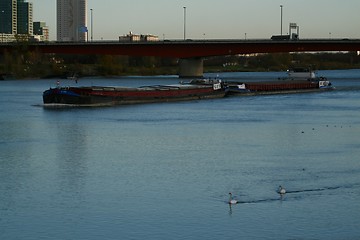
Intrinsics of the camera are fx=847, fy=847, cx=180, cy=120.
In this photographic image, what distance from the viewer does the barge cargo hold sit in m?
70.2

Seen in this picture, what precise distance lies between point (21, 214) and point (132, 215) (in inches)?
126

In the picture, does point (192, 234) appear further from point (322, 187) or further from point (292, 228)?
point (322, 187)

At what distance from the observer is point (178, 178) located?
99.6ft

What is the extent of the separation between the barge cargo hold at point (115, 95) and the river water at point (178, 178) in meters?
15.0

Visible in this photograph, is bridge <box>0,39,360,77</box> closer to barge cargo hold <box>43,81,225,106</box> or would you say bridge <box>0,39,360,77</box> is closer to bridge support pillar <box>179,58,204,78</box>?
bridge support pillar <box>179,58,204,78</box>

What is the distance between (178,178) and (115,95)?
43.1 metres

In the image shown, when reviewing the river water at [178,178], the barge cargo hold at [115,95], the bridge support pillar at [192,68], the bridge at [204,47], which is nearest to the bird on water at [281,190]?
the river water at [178,178]

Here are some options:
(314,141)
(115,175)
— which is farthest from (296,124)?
(115,175)

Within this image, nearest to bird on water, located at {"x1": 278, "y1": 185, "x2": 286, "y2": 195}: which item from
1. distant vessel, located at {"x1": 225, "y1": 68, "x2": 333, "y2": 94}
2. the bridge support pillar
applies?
distant vessel, located at {"x1": 225, "y1": 68, "x2": 333, "y2": 94}

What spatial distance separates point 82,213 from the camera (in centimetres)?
2450

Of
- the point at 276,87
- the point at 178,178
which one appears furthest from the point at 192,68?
the point at 178,178

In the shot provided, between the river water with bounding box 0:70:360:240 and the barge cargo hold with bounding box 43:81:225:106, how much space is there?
14981mm

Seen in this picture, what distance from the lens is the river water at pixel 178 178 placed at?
910 inches

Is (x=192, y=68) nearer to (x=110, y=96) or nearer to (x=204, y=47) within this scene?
(x=204, y=47)
